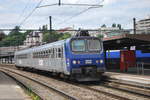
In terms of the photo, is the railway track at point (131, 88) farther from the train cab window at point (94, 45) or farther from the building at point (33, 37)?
the building at point (33, 37)

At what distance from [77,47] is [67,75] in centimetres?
205

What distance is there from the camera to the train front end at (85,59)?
19155mm

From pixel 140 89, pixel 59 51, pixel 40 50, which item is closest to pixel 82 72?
pixel 59 51

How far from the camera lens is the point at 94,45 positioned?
65.3ft

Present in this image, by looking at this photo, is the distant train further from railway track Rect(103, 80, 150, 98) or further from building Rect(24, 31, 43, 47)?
building Rect(24, 31, 43, 47)

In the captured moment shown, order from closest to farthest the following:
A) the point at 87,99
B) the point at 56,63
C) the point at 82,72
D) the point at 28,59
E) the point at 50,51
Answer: the point at 87,99
the point at 82,72
the point at 56,63
the point at 50,51
the point at 28,59

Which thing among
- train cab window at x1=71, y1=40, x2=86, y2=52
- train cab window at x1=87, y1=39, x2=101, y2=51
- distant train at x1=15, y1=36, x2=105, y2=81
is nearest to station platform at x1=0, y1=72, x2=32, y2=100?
distant train at x1=15, y1=36, x2=105, y2=81

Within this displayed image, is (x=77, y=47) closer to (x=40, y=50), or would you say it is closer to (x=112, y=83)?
(x=112, y=83)

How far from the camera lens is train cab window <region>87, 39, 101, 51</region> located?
65.0ft

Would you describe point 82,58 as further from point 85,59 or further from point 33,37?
point 33,37

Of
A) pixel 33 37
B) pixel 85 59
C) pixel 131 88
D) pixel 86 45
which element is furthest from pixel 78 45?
pixel 33 37

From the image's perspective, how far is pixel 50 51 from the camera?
78.4 ft

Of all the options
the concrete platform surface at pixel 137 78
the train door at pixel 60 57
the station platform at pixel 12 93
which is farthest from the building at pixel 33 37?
the station platform at pixel 12 93

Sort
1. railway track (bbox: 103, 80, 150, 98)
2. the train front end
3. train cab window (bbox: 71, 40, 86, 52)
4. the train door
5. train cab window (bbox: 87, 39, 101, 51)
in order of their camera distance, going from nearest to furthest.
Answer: railway track (bbox: 103, 80, 150, 98) < the train front end < train cab window (bbox: 71, 40, 86, 52) < train cab window (bbox: 87, 39, 101, 51) < the train door
